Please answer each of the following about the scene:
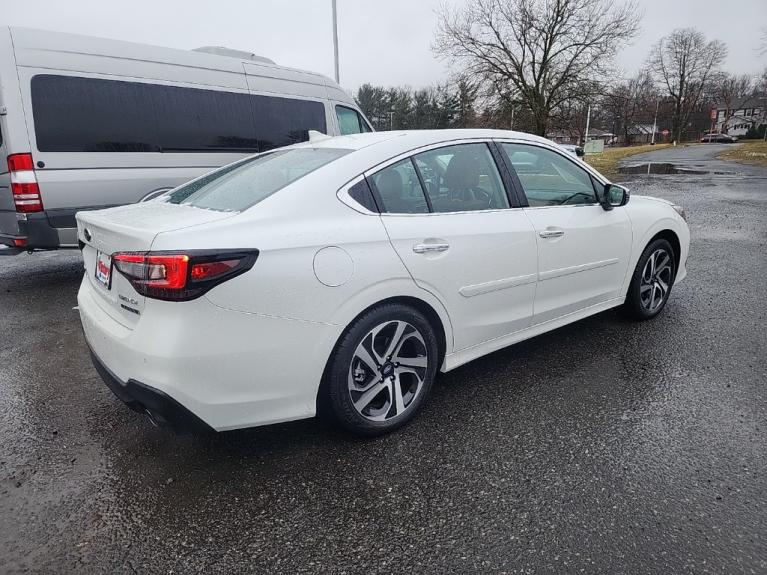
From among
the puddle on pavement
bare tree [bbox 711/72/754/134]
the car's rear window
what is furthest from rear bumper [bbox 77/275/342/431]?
bare tree [bbox 711/72/754/134]

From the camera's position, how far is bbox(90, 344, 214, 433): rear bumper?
212 cm

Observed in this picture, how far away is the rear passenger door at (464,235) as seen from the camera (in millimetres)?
2689

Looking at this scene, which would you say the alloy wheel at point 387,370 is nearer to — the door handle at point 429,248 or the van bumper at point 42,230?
the door handle at point 429,248

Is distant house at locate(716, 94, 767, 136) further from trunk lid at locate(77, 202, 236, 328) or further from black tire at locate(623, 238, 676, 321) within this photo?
trunk lid at locate(77, 202, 236, 328)

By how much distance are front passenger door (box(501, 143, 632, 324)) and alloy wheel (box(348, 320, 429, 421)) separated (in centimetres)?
100

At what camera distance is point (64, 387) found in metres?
3.35

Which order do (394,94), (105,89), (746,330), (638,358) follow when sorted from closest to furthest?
(638,358)
(746,330)
(105,89)
(394,94)

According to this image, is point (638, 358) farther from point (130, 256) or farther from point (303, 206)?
point (130, 256)

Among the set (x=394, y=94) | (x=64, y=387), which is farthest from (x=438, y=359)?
(x=394, y=94)

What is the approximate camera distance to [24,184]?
5.12 meters

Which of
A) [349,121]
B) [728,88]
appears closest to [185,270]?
[349,121]

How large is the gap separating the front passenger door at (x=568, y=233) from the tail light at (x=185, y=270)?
193cm

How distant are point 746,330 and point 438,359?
2846 mm

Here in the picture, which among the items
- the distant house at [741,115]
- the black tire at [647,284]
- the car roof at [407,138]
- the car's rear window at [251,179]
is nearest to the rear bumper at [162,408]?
the car's rear window at [251,179]
